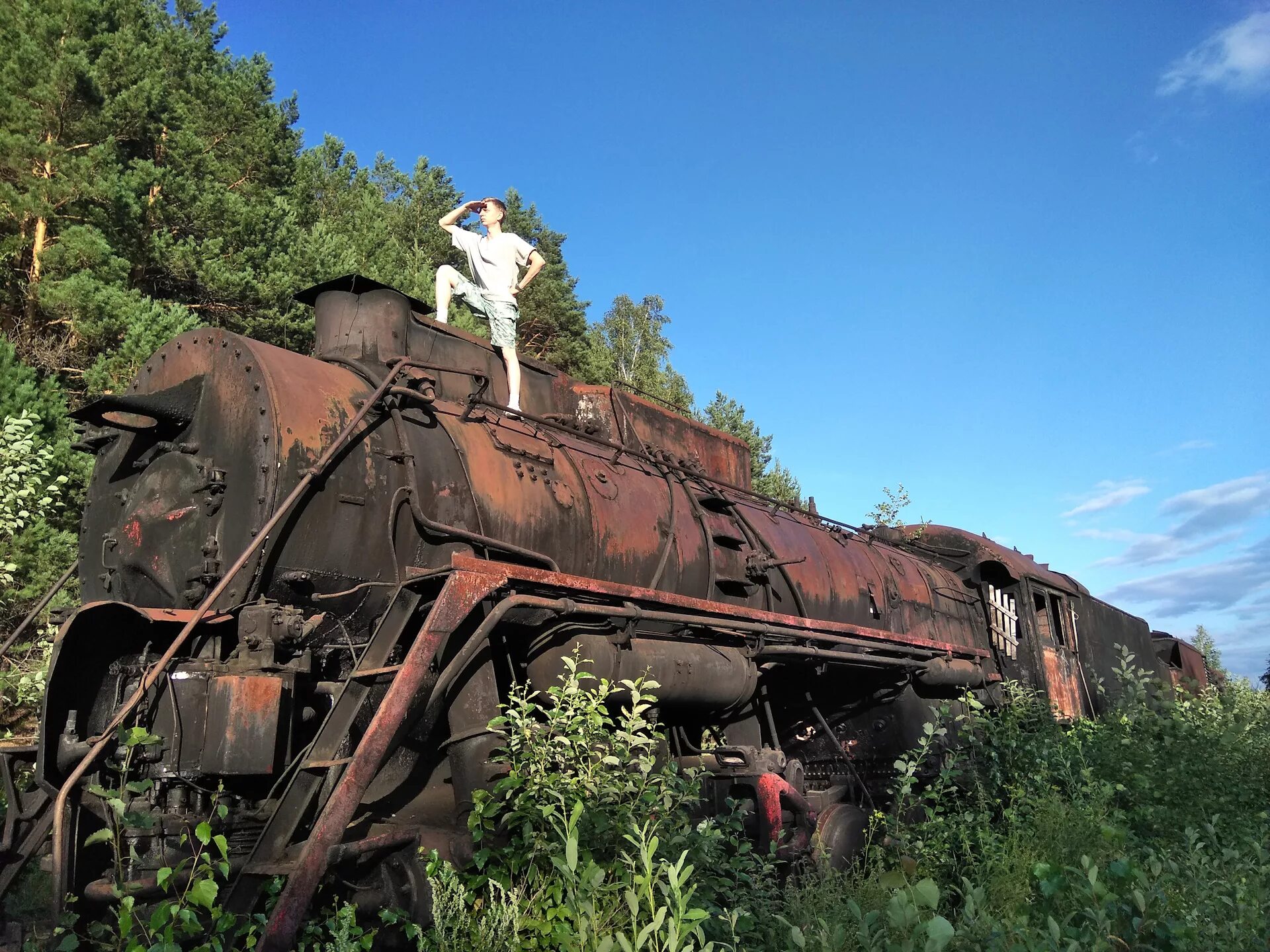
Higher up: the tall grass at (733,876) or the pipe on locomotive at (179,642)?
the pipe on locomotive at (179,642)

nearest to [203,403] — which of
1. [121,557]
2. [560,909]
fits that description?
[121,557]

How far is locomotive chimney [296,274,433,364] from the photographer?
18.4ft

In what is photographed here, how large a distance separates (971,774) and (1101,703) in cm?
702

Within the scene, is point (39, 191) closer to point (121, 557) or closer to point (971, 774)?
point (121, 557)

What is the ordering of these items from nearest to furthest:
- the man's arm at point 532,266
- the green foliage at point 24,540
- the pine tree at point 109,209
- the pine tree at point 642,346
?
the man's arm at point 532,266 < the green foliage at point 24,540 < the pine tree at point 109,209 < the pine tree at point 642,346

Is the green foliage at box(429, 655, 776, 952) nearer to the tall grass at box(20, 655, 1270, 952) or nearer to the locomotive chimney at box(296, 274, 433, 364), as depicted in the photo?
the tall grass at box(20, 655, 1270, 952)

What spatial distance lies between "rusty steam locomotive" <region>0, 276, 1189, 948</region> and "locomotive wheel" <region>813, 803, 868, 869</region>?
28 mm

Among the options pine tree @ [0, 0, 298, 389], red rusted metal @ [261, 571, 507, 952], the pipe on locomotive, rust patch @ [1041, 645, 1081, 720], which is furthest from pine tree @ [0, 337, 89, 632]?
rust patch @ [1041, 645, 1081, 720]

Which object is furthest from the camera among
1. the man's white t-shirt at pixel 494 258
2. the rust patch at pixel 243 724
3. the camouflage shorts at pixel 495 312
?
the man's white t-shirt at pixel 494 258

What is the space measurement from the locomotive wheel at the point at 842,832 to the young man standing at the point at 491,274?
3827 millimetres

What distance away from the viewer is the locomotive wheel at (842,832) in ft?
22.0

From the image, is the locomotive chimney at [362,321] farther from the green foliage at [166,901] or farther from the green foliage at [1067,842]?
the green foliage at [1067,842]

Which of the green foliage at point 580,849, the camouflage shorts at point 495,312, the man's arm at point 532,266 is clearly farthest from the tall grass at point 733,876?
the man's arm at point 532,266

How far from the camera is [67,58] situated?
49.6 feet
